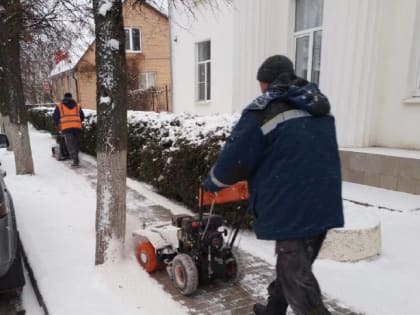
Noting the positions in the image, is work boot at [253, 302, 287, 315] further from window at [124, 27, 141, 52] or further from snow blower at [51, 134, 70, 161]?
window at [124, 27, 141, 52]

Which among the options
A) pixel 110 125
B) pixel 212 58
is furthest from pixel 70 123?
pixel 110 125

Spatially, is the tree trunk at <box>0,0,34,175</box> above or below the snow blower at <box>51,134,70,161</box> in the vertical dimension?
above

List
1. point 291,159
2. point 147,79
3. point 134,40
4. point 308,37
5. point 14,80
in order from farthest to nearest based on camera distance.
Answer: point 147,79 < point 134,40 < point 308,37 < point 14,80 < point 291,159

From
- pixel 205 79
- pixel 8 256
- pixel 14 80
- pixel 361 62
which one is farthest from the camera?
pixel 205 79

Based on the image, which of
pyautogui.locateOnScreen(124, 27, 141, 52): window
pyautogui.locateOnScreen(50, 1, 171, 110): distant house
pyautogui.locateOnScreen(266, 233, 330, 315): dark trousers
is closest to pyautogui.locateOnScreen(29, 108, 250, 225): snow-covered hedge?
pyautogui.locateOnScreen(266, 233, 330, 315): dark trousers

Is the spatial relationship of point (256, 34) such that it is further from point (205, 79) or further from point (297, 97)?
point (297, 97)

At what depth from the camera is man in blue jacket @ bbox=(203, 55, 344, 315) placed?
1.99 meters

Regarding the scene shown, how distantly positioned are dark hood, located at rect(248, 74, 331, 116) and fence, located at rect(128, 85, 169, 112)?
55.0 ft

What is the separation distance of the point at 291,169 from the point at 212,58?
10647mm

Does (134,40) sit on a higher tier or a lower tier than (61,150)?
higher

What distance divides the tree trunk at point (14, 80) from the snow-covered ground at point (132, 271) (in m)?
2.58

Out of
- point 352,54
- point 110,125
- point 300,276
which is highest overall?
point 352,54

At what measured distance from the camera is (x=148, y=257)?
349cm

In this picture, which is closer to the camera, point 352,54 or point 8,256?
point 8,256
